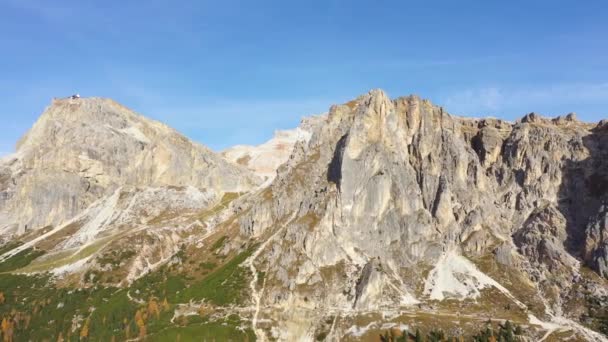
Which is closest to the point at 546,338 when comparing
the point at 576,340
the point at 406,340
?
the point at 576,340

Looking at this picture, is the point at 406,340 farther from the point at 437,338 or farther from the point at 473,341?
the point at 473,341

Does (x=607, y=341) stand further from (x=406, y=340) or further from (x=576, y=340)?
(x=406, y=340)

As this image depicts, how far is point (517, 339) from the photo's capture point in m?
198

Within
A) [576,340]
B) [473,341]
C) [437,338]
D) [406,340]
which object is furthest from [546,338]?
[406,340]

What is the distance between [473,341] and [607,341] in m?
51.1

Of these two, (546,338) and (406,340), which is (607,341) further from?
(406,340)

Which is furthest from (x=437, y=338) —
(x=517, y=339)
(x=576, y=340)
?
(x=576, y=340)

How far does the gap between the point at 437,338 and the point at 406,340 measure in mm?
12617

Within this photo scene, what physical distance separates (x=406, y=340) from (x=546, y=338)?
55.3 meters

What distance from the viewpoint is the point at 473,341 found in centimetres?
19738

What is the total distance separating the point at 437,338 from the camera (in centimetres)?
19925

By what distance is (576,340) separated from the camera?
644 feet

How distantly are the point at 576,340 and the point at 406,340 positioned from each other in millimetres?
65964

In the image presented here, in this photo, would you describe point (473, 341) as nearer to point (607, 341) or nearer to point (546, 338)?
point (546, 338)
